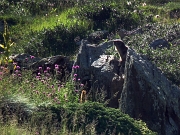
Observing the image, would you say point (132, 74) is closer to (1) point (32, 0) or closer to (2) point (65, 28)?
(2) point (65, 28)

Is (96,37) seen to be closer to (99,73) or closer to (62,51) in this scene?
(62,51)

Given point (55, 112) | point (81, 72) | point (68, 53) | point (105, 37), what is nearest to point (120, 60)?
point (81, 72)

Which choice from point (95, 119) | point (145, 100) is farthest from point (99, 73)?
point (95, 119)

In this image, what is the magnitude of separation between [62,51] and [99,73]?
485cm

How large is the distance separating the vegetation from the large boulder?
0.33 metres

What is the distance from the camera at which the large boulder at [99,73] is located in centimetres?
991

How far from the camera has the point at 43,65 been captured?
11414mm

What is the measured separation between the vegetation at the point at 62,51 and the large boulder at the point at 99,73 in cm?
33

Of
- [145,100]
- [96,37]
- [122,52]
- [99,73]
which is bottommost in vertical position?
[145,100]

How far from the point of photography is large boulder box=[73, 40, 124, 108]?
9.91 m

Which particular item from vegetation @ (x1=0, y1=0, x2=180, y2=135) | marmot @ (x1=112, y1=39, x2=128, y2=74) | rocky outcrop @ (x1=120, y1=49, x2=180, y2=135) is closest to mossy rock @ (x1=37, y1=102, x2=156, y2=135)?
vegetation @ (x1=0, y1=0, x2=180, y2=135)

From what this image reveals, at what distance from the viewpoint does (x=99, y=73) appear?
10.2 meters

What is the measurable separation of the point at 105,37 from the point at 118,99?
617 cm

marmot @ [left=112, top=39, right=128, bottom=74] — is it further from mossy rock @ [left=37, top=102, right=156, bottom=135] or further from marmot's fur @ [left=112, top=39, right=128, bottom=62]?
mossy rock @ [left=37, top=102, right=156, bottom=135]
